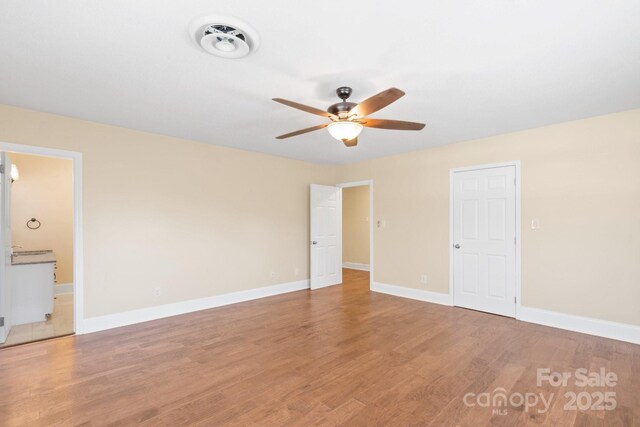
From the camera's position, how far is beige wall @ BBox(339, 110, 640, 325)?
10.9ft

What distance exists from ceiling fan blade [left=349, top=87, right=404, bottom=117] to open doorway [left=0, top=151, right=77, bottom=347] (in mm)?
3602

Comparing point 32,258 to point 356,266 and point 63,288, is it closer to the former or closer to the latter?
point 63,288

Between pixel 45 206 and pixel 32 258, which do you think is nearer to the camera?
pixel 32 258

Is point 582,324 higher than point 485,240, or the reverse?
point 485,240

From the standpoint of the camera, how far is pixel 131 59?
2219 mm

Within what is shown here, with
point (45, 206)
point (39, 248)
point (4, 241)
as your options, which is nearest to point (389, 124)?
point (4, 241)

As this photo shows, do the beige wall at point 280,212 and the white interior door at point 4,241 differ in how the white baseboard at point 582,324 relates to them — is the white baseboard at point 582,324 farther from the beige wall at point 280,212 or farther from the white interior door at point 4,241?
the white interior door at point 4,241

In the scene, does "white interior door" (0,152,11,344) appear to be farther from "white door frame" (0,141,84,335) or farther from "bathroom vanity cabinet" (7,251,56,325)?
"bathroom vanity cabinet" (7,251,56,325)

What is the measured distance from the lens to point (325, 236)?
611 cm

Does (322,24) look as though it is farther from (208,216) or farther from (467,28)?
(208,216)

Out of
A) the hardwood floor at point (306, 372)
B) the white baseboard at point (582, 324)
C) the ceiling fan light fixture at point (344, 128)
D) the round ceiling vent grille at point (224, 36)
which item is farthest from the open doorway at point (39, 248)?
the white baseboard at point (582, 324)

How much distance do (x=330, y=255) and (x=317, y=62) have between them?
14.5 feet

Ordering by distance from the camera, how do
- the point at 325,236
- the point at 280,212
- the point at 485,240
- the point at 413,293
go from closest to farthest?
the point at 485,240 → the point at 413,293 → the point at 280,212 → the point at 325,236

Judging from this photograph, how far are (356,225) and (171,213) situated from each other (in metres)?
5.11
